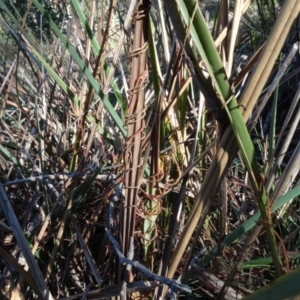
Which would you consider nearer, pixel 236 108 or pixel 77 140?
pixel 236 108

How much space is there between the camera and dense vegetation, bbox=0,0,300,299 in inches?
19.7

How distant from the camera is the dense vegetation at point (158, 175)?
0.50 meters

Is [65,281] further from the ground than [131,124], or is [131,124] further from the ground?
[131,124]

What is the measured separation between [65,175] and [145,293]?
0.22 m

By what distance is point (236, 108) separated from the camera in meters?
0.48

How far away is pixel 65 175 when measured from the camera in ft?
2.54

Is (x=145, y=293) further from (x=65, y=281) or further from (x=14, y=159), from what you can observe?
(x=14, y=159)

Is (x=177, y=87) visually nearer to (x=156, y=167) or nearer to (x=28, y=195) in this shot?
(x=156, y=167)

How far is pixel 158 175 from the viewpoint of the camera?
2.03ft

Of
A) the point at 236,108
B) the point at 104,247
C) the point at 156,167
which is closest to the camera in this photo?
the point at 236,108

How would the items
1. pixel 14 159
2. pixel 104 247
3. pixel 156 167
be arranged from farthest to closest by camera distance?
1. pixel 14 159
2. pixel 104 247
3. pixel 156 167

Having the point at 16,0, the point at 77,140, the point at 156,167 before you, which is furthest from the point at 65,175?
the point at 16,0

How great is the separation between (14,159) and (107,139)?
0.55 ft

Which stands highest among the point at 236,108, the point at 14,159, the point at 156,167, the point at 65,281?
the point at 236,108
